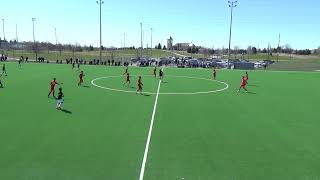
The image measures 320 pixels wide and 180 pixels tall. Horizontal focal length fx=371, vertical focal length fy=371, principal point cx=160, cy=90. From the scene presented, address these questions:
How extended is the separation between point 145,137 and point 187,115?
20.7 feet

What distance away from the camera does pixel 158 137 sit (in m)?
18.9

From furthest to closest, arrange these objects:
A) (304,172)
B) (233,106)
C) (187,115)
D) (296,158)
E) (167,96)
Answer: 1. (167,96)
2. (233,106)
3. (187,115)
4. (296,158)
5. (304,172)

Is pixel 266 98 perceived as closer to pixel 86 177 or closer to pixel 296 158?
pixel 296 158

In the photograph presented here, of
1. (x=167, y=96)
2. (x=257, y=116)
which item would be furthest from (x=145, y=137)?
(x=167, y=96)

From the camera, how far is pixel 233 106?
2842 centimetres

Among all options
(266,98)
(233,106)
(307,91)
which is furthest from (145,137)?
(307,91)

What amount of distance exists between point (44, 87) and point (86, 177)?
2517 centimetres

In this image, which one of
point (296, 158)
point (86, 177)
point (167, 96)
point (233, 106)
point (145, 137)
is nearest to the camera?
point (86, 177)

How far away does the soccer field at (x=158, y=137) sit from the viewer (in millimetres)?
14188

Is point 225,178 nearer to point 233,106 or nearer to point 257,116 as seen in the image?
point 257,116

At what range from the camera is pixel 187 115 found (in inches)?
963

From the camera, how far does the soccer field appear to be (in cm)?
1419

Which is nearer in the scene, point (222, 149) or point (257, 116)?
point (222, 149)

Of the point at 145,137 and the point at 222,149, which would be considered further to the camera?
the point at 145,137
